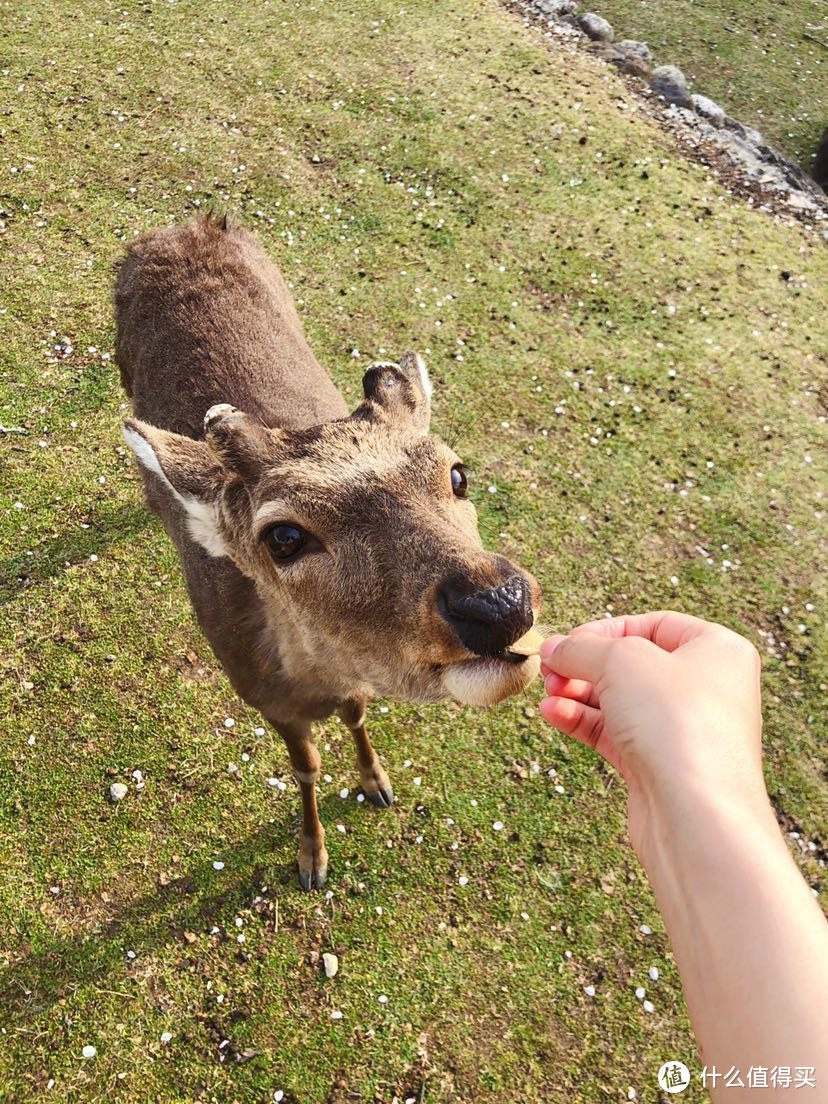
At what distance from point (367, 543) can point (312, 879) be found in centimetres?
377

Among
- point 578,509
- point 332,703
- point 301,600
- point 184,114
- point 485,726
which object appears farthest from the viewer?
point 184,114

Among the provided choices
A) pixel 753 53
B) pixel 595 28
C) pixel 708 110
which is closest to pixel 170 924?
pixel 708 110

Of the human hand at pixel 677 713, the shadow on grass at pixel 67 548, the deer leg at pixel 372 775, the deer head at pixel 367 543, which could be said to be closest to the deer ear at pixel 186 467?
the deer head at pixel 367 543

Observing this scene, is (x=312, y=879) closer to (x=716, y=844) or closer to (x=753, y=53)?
(x=716, y=844)

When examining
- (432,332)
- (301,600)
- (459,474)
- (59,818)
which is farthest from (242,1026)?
(432,332)

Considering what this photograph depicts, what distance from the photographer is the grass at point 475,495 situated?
561 centimetres

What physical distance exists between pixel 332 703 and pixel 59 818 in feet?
10.6

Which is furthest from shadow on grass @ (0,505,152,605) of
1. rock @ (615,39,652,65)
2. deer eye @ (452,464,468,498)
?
rock @ (615,39,652,65)

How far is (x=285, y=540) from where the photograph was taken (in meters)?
3.79

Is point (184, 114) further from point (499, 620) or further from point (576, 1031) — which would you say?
point (576, 1031)

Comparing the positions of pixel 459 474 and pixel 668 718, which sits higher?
pixel 668 718

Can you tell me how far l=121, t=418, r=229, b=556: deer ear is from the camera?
13.9 feet

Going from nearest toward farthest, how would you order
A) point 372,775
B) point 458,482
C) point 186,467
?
1. point 458,482
2. point 186,467
3. point 372,775

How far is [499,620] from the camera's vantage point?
112 inches
